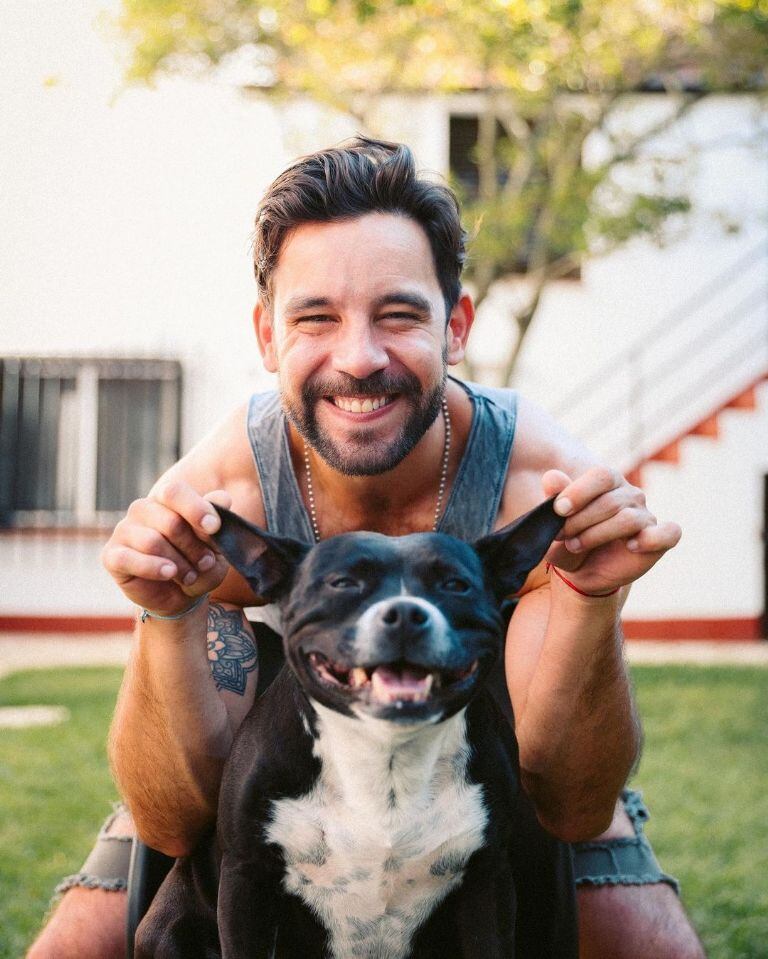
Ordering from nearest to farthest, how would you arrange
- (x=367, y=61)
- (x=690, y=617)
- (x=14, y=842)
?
(x=14, y=842), (x=367, y=61), (x=690, y=617)

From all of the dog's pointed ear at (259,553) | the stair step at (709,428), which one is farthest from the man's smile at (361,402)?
the stair step at (709,428)

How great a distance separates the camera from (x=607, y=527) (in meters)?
2.30

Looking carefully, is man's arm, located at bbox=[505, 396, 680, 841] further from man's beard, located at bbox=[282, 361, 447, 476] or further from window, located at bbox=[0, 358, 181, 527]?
window, located at bbox=[0, 358, 181, 527]

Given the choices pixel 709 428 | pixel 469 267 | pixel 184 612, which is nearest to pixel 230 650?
pixel 184 612

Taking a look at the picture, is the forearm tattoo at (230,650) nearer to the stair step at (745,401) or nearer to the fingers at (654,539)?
the fingers at (654,539)

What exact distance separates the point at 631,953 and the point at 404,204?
1.90 meters

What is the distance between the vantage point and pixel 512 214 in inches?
398

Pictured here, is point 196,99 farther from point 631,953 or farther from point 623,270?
point 631,953

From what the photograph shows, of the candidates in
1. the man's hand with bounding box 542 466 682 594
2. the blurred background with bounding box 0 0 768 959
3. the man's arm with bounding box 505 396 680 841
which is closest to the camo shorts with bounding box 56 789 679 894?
the man's arm with bounding box 505 396 680 841

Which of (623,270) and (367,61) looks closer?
(367,61)

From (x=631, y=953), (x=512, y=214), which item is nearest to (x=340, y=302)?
(x=631, y=953)

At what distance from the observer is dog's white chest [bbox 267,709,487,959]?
7.49ft

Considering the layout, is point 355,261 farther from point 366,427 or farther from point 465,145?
point 465,145

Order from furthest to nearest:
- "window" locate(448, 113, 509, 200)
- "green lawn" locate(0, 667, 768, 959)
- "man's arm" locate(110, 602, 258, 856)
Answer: "window" locate(448, 113, 509, 200) < "green lawn" locate(0, 667, 768, 959) < "man's arm" locate(110, 602, 258, 856)
